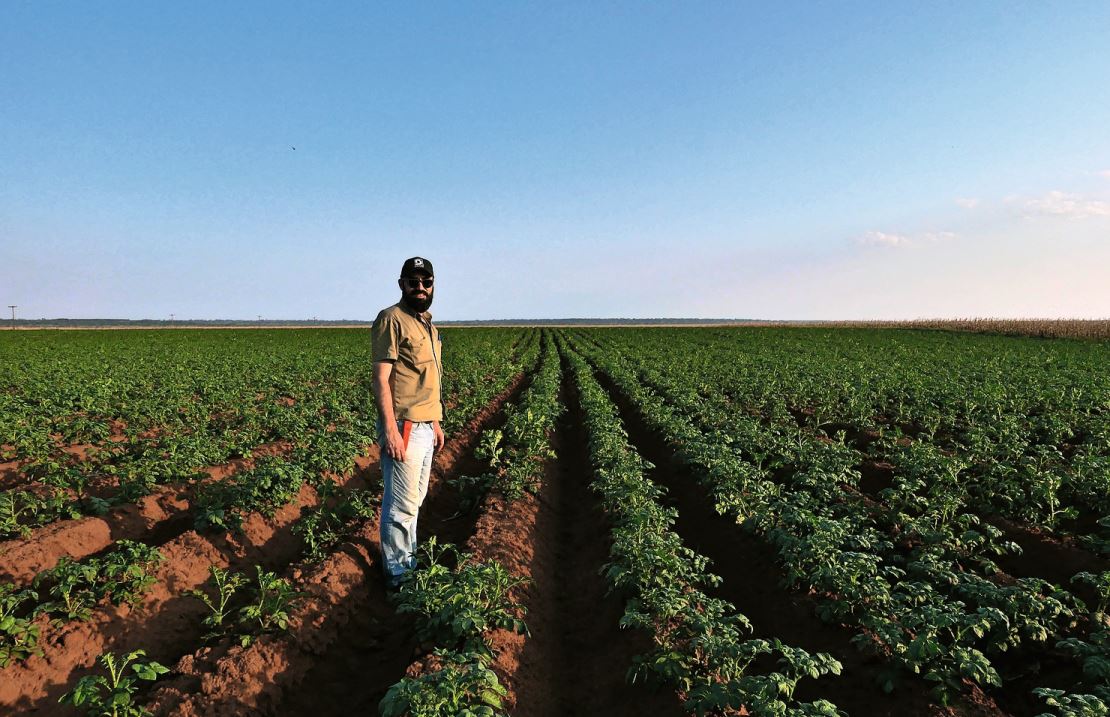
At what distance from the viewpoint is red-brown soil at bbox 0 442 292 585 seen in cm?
563

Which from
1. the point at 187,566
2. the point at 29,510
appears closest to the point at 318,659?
the point at 187,566

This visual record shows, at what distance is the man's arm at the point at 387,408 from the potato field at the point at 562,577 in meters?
1.20

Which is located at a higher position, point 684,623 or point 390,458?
point 390,458

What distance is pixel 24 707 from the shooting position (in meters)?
3.97

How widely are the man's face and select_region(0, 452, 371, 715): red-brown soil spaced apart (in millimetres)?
3645

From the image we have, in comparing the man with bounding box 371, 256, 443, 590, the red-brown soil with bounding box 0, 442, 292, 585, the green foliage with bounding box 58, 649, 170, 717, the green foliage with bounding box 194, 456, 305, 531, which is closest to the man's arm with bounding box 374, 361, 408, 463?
the man with bounding box 371, 256, 443, 590

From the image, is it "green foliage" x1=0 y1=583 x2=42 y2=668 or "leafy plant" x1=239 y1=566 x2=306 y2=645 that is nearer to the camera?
"green foliage" x1=0 y1=583 x2=42 y2=668

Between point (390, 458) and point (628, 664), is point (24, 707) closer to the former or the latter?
point (390, 458)

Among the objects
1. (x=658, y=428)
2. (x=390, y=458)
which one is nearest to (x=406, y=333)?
(x=390, y=458)

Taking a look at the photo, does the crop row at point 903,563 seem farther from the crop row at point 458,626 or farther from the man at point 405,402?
the man at point 405,402

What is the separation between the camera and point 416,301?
17.4 ft

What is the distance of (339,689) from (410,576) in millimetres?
1028

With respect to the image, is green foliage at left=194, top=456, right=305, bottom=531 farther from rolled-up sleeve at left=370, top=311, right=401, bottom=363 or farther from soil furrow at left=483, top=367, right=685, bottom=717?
rolled-up sleeve at left=370, top=311, right=401, bottom=363

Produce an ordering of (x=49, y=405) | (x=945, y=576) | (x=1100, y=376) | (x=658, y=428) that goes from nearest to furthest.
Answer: (x=945, y=576), (x=658, y=428), (x=49, y=405), (x=1100, y=376)
